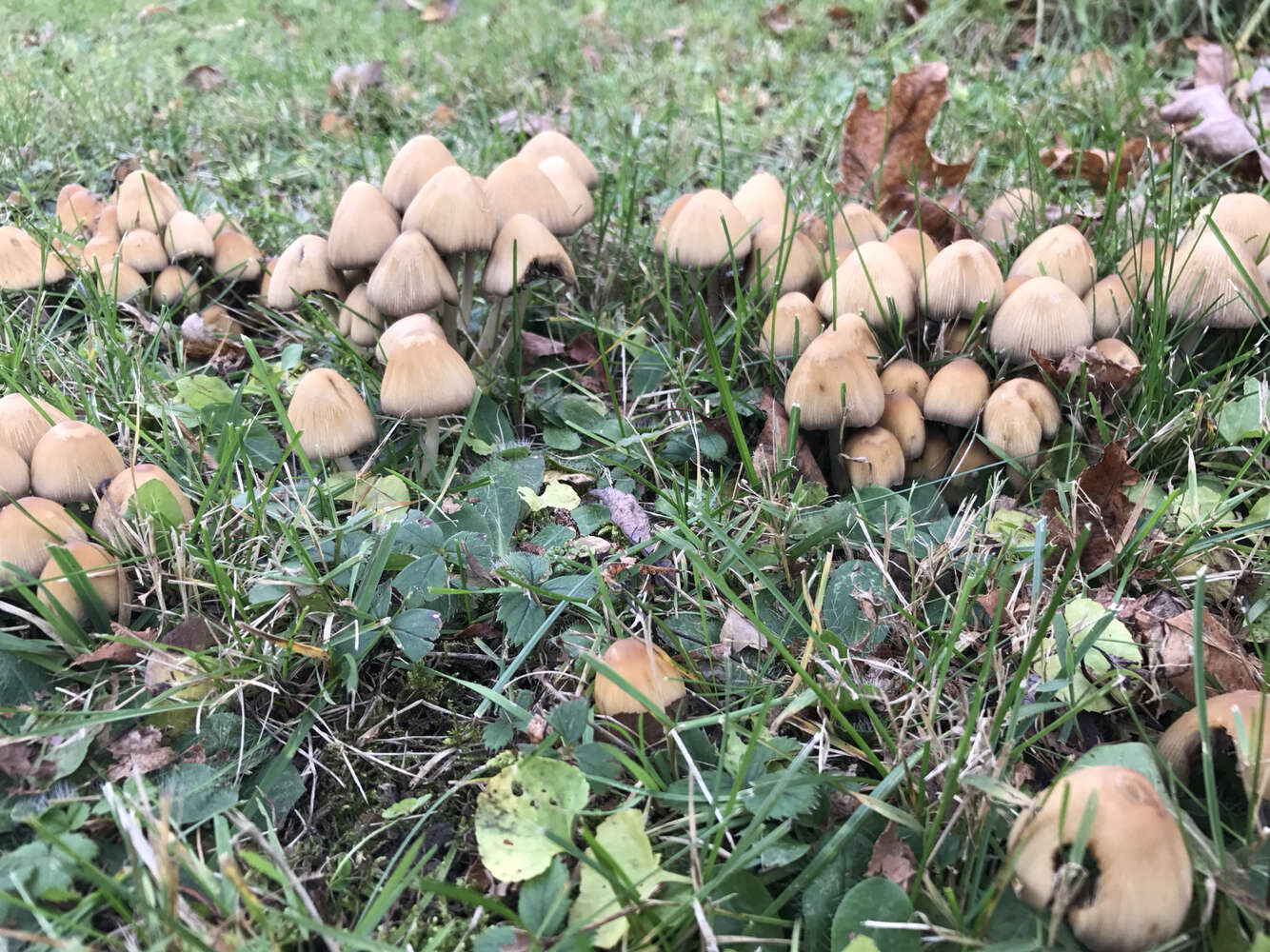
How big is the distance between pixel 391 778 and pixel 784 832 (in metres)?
0.55

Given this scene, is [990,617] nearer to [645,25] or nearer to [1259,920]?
[1259,920]

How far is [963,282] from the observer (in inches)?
68.9

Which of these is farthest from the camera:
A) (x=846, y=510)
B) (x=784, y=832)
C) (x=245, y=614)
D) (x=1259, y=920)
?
(x=846, y=510)

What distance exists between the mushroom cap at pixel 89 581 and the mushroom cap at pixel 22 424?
0.88 ft

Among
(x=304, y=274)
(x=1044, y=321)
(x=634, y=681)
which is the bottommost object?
(x=634, y=681)

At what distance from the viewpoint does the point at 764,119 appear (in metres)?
3.35

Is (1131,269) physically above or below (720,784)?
above

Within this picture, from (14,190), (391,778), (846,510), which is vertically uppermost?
(14,190)

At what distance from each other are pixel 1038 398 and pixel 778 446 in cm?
48

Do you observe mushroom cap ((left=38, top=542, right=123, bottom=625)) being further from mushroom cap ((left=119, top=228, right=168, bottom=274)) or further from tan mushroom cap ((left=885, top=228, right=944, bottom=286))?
tan mushroom cap ((left=885, top=228, right=944, bottom=286))

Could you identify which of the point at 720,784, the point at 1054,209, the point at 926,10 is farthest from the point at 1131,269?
the point at 926,10

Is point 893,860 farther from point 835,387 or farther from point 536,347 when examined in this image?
point 536,347

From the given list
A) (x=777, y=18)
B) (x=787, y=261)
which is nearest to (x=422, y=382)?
(x=787, y=261)

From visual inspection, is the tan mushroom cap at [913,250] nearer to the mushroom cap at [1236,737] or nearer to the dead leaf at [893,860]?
the mushroom cap at [1236,737]
